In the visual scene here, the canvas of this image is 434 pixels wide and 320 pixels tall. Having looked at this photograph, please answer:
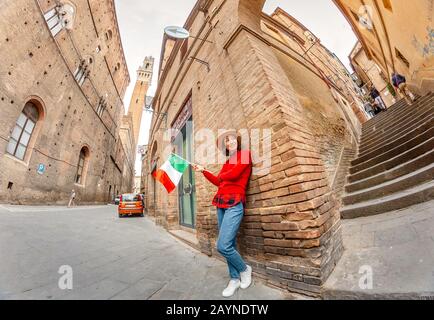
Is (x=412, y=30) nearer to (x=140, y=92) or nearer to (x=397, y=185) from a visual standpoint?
(x=397, y=185)

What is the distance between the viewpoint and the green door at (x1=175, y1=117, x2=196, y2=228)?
198 inches

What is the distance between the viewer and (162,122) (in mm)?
7930

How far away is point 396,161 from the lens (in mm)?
3752

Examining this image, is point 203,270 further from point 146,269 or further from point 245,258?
point 146,269

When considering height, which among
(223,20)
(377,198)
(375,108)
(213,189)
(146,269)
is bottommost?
(146,269)

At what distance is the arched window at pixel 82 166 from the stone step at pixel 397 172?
20369 mm

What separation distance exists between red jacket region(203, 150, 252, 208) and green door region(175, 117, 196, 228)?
2.90 m

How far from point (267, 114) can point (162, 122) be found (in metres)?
6.47

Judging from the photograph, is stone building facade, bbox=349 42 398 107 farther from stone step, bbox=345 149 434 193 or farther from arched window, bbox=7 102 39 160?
arched window, bbox=7 102 39 160

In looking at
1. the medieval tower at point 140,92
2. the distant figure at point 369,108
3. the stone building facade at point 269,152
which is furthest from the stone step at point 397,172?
the medieval tower at point 140,92

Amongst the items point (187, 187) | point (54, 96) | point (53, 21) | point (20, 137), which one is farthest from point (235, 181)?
point (53, 21)

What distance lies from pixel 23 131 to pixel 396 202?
16.4 metres
